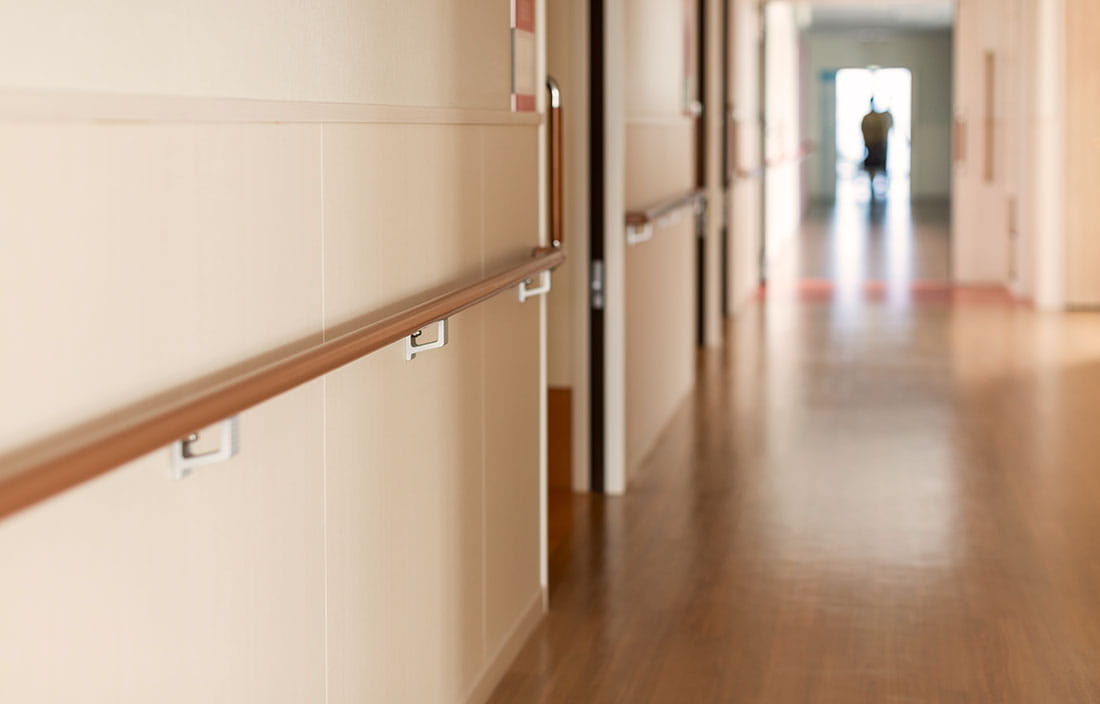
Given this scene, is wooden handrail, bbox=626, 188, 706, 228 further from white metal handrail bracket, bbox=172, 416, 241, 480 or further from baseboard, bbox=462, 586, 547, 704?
white metal handrail bracket, bbox=172, 416, 241, 480

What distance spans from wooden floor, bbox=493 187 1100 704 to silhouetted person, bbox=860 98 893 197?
1894 cm

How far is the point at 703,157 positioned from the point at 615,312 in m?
3.83

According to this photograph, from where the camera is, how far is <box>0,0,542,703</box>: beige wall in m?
1.59

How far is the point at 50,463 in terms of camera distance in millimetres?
1443

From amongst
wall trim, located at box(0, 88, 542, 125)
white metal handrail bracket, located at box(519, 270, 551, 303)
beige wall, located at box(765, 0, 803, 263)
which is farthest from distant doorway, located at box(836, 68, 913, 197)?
wall trim, located at box(0, 88, 542, 125)

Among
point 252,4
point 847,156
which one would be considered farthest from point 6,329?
point 847,156

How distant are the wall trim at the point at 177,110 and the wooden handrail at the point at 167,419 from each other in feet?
1.18

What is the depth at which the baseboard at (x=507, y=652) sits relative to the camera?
3426 mm

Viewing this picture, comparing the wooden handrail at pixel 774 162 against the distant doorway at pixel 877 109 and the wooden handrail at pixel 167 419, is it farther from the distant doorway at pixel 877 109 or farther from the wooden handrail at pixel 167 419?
the wooden handrail at pixel 167 419

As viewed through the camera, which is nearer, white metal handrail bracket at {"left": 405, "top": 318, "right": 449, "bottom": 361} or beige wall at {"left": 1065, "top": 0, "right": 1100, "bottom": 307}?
white metal handrail bracket at {"left": 405, "top": 318, "right": 449, "bottom": 361}

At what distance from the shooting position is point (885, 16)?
877 inches

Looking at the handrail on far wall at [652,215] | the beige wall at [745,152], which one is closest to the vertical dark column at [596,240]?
the handrail on far wall at [652,215]

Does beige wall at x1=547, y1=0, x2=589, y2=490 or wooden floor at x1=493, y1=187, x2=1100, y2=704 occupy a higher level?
beige wall at x1=547, y1=0, x2=589, y2=490

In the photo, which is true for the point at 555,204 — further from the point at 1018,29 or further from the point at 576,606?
the point at 1018,29
